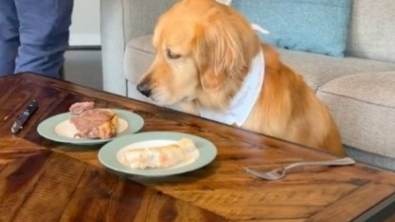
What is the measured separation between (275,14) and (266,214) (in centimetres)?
168

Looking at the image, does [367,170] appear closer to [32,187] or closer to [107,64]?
[32,187]

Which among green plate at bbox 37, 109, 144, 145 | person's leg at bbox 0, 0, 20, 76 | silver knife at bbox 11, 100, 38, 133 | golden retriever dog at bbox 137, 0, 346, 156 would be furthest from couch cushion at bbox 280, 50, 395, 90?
person's leg at bbox 0, 0, 20, 76

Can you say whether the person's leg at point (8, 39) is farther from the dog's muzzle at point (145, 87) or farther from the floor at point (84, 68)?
the dog's muzzle at point (145, 87)

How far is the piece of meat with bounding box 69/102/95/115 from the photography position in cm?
144

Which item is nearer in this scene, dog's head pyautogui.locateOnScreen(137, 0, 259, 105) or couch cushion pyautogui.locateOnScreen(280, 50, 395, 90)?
dog's head pyautogui.locateOnScreen(137, 0, 259, 105)

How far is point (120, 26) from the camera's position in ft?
8.50

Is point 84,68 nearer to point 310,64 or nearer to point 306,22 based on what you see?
point 306,22

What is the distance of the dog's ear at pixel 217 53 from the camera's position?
1.53 meters

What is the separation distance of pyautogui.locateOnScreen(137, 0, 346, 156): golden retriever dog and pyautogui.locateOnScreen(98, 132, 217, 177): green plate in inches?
10.1

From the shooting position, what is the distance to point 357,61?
237cm

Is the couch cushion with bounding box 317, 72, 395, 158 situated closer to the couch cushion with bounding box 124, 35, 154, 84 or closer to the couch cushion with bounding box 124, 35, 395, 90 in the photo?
the couch cushion with bounding box 124, 35, 395, 90

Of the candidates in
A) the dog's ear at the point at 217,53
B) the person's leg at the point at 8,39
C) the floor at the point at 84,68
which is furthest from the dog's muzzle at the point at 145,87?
the floor at the point at 84,68

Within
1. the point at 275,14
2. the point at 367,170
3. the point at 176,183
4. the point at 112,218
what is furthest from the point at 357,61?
the point at 112,218

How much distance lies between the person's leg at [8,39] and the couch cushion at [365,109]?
1.30 m
